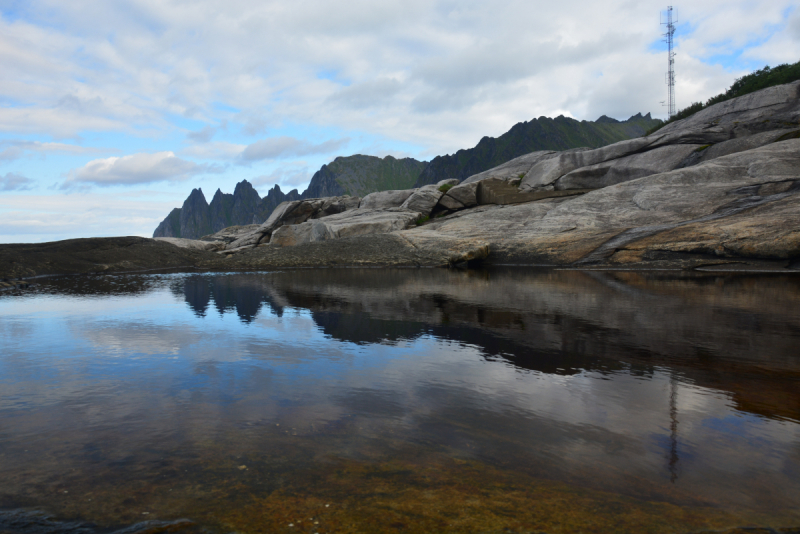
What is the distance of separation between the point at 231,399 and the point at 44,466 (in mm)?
1579

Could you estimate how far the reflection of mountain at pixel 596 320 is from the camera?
18.0 feet

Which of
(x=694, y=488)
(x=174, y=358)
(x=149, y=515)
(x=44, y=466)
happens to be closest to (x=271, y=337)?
(x=174, y=358)

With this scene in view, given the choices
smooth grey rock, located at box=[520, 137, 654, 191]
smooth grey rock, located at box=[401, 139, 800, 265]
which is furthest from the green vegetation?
smooth grey rock, located at box=[401, 139, 800, 265]

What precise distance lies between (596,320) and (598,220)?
686 inches

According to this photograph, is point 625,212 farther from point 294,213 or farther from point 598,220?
point 294,213

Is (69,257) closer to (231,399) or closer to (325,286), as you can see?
(325,286)

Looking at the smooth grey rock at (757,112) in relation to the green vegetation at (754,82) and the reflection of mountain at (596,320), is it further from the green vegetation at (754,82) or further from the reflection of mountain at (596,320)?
the reflection of mountain at (596,320)

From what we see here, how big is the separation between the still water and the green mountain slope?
160295mm

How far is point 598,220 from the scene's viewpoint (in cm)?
2409

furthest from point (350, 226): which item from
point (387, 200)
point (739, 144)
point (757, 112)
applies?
point (757, 112)

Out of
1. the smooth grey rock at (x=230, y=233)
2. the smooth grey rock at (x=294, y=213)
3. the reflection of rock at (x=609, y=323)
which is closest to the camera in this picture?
the reflection of rock at (x=609, y=323)

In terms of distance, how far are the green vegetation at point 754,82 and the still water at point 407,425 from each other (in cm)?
3787

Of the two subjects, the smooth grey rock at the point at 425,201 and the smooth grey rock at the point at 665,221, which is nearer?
the smooth grey rock at the point at 665,221

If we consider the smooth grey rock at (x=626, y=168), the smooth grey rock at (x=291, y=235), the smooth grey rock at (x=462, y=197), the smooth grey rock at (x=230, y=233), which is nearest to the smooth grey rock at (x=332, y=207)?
the smooth grey rock at (x=291, y=235)
